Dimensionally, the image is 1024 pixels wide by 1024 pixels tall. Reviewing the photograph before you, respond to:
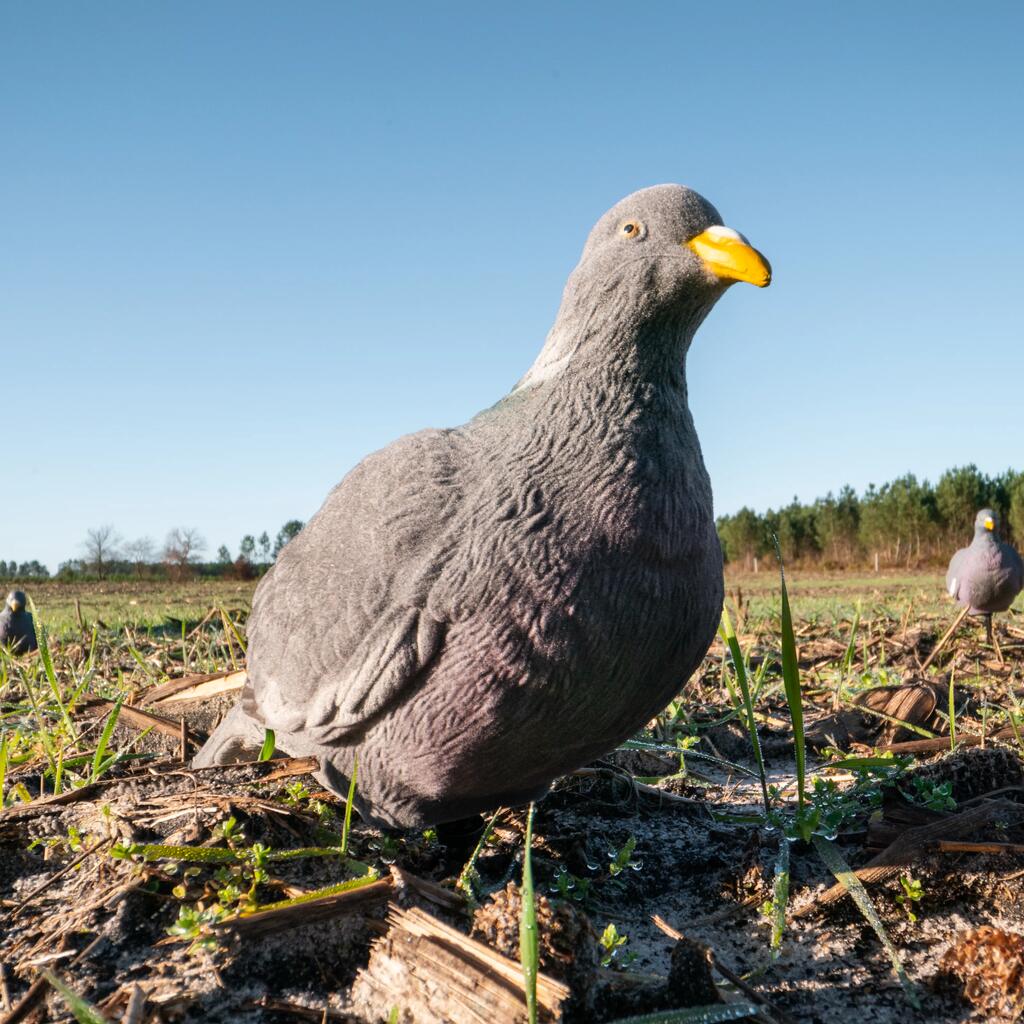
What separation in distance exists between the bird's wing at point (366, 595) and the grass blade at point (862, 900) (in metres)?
1.23

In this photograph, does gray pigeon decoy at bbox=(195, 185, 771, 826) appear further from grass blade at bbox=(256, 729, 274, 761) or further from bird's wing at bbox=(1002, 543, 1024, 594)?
bird's wing at bbox=(1002, 543, 1024, 594)

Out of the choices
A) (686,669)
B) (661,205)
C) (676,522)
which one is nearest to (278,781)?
(686,669)

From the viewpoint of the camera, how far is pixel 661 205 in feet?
7.40

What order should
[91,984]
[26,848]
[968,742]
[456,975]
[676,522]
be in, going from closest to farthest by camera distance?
[456,975] < [91,984] < [676,522] < [26,848] < [968,742]

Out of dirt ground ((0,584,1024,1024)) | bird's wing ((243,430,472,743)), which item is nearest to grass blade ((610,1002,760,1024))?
dirt ground ((0,584,1024,1024))

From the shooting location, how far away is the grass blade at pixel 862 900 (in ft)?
6.52

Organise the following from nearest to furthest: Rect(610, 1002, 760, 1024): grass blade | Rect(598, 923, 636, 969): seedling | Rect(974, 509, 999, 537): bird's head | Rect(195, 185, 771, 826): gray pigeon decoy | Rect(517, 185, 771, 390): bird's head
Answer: Rect(610, 1002, 760, 1024): grass blade → Rect(598, 923, 636, 969): seedling → Rect(195, 185, 771, 826): gray pigeon decoy → Rect(517, 185, 771, 390): bird's head → Rect(974, 509, 999, 537): bird's head

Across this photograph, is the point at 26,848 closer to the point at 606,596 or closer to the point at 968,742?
the point at 606,596

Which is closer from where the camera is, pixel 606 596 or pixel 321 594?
pixel 606 596

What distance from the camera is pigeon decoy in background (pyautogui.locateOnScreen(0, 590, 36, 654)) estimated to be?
7.79m

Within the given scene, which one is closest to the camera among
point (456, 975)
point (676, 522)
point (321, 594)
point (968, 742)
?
point (456, 975)

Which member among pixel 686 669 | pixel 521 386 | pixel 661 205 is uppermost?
pixel 661 205

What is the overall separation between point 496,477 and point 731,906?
130cm

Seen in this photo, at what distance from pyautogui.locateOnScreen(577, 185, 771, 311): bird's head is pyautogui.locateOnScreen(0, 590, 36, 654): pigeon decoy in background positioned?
7.04m
